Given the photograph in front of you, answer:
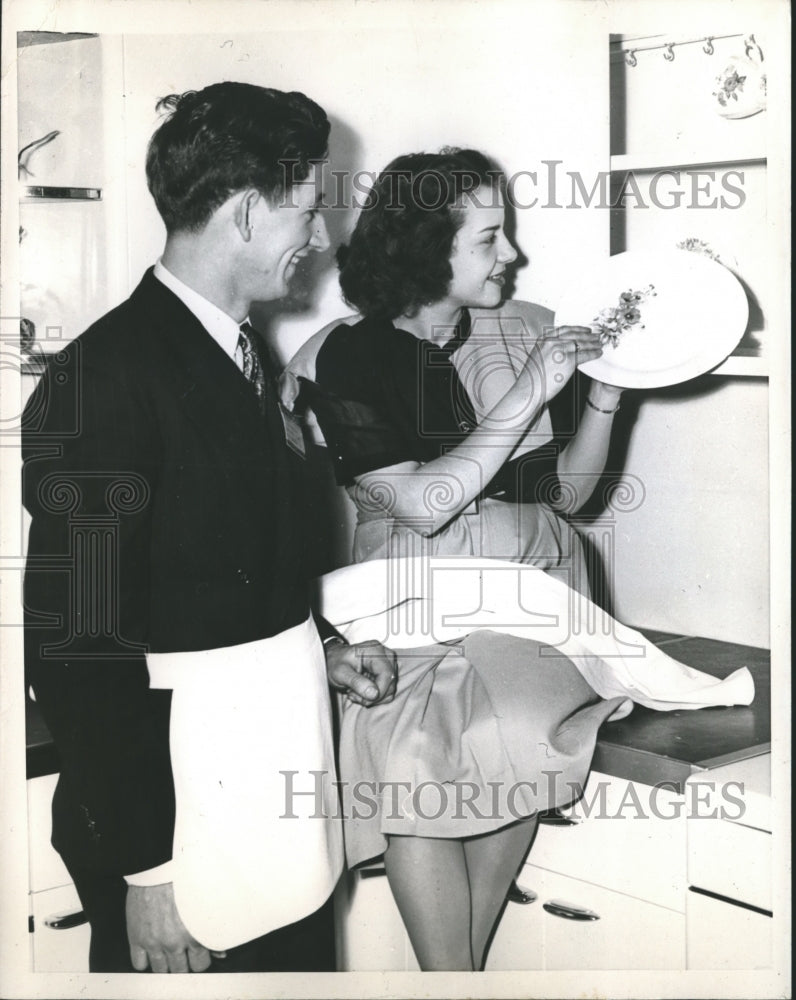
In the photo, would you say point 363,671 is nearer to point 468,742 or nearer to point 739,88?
point 468,742

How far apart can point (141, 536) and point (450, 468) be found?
41 centimetres

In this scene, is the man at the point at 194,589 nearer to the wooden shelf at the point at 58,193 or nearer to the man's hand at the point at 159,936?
the man's hand at the point at 159,936

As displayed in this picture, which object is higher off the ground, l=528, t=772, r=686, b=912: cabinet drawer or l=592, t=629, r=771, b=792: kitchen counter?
l=592, t=629, r=771, b=792: kitchen counter

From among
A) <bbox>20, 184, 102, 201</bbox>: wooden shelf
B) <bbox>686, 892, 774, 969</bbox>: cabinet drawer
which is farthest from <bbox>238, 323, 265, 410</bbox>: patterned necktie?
Result: <bbox>686, 892, 774, 969</bbox>: cabinet drawer

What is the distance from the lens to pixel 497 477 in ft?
4.49

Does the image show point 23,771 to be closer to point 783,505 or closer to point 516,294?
point 516,294

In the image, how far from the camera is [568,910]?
55.0 inches

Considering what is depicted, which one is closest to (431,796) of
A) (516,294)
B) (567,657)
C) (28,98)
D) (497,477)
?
(567,657)

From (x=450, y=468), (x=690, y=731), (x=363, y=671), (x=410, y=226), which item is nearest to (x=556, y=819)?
(x=690, y=731)

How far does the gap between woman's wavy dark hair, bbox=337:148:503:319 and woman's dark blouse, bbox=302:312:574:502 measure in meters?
0.05

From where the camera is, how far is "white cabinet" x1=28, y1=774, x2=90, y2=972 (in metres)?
1.41

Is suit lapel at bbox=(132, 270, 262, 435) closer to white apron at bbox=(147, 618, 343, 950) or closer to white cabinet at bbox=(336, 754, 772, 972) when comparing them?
white apron at bbox=(147, 618, 343, 950)

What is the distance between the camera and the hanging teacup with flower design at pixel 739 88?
1.38 m

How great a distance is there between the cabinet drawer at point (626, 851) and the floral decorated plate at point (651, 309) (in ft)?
1.93
